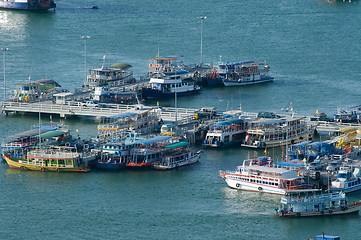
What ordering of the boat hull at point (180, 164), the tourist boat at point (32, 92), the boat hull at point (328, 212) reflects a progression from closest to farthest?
the boat hull at point (328, 212), the boat hull at point (180, 164), the tourist boat at point (32, 92)

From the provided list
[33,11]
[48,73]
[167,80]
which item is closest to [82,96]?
[167,80]

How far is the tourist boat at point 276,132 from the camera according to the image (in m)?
73.5

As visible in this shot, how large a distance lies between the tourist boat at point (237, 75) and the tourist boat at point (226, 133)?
28278mm

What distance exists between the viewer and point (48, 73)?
10744 centimetres

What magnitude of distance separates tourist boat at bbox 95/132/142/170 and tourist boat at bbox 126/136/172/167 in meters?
0.38

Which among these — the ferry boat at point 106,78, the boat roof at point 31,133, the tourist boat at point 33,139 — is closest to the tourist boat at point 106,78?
the ferry boat at point 106,78

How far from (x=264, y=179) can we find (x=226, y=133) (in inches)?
578

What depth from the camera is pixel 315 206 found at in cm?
5559

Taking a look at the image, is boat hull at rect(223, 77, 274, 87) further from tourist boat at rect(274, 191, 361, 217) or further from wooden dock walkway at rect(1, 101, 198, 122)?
tourist boat at rect(274, 191, 361, 217)

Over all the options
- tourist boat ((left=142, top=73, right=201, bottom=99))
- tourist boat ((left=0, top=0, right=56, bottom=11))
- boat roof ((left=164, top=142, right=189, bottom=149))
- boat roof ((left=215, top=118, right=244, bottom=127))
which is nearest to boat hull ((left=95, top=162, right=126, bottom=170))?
boat roof ((left=164, top=142, right=189, bottom=149))

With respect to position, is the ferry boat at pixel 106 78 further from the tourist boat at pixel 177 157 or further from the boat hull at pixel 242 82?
the tourist boat at pixel 177 157

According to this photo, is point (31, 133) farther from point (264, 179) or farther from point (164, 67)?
point (164, 67)

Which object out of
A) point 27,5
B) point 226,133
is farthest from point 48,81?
point 27,5

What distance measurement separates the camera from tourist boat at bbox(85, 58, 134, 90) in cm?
9819
